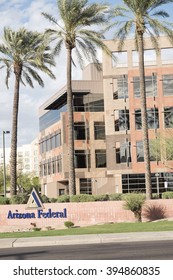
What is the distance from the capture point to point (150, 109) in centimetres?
6359

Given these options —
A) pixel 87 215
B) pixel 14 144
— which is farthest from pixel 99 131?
pixel 87 215

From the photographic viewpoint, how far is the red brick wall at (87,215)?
110 ft

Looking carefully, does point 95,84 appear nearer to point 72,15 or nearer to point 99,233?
point 72,15

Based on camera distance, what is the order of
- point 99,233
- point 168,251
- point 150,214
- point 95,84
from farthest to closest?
point 95,84 → point 150,214 → point 99,233 → point 168,251

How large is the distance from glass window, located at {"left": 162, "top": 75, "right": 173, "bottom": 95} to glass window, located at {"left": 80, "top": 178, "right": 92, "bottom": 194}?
1833 centimetres

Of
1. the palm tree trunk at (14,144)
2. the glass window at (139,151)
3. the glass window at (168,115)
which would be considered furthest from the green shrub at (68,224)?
the glass window at (168,115)

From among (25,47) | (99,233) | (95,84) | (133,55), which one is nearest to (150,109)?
(133,55)

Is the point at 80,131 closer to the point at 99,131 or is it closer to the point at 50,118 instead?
the point at 99,131

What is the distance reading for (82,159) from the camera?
72.9 m

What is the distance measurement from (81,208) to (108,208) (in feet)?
6.09

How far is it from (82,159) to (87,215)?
39166mm

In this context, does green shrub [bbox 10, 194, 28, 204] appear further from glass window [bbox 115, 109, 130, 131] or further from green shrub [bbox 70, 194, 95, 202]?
glass window [bbox 115, 109, 130, 131]

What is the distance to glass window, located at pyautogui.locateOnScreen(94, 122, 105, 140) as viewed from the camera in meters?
73.1
